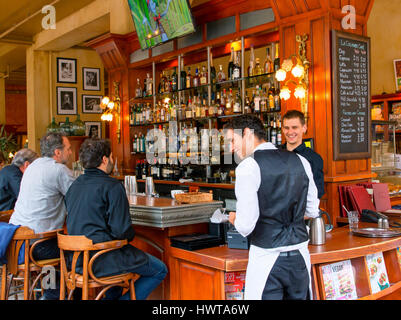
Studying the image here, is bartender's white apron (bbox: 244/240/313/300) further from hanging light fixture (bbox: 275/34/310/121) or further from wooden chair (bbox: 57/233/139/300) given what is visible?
hanging light fixture (bbox: 275/34/310/121)

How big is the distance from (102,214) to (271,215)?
3.52 ft

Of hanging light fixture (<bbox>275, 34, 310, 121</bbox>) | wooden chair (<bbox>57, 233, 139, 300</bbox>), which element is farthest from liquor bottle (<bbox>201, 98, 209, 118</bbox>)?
wooden chair (<bbox>57, 233, 139, 300</bbox>)

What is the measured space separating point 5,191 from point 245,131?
2.89m

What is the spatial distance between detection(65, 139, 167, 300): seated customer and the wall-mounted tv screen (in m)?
3.48

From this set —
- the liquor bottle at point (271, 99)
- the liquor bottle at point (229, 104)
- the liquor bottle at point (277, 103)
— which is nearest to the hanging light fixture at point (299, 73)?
the liquor bottle at point (277, 103)

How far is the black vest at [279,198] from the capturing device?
219 cm

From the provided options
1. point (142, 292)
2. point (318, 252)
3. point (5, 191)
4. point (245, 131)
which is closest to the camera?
point (245, 131)

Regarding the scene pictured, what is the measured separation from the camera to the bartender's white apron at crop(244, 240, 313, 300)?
2229mm

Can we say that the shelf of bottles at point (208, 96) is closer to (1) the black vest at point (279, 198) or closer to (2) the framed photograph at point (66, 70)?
(1) the black vest at point (279, 198)

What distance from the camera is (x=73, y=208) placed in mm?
2797

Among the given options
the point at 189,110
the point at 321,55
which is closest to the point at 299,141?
the point at 321,55

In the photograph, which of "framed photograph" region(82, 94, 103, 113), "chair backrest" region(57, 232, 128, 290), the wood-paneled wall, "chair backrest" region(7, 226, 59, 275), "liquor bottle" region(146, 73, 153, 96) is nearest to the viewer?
"chair backrest" region(57, 232, 128, 290)
